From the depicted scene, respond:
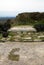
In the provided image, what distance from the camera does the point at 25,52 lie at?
222 inches

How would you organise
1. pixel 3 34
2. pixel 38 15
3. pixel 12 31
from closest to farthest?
pixel 3 34 < pixel 12 31 < pixel 38 15

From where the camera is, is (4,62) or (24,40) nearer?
(4,62)

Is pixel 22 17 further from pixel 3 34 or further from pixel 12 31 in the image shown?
pixel 3 34

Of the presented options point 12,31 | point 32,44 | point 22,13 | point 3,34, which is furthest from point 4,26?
point 32,44

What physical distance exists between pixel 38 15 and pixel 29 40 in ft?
16.1

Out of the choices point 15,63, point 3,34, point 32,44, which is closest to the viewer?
point 15,63

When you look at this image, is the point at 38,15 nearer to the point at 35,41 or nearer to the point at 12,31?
the point at 12,31

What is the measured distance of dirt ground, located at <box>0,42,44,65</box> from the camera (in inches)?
187

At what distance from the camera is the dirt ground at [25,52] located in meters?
4.76

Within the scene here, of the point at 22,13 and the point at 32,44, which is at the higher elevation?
the point at 22,13

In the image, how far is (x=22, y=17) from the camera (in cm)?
1189

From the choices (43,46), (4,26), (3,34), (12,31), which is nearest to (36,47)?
(43,46)

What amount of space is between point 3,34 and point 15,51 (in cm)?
270

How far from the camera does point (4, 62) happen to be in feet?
15.6
